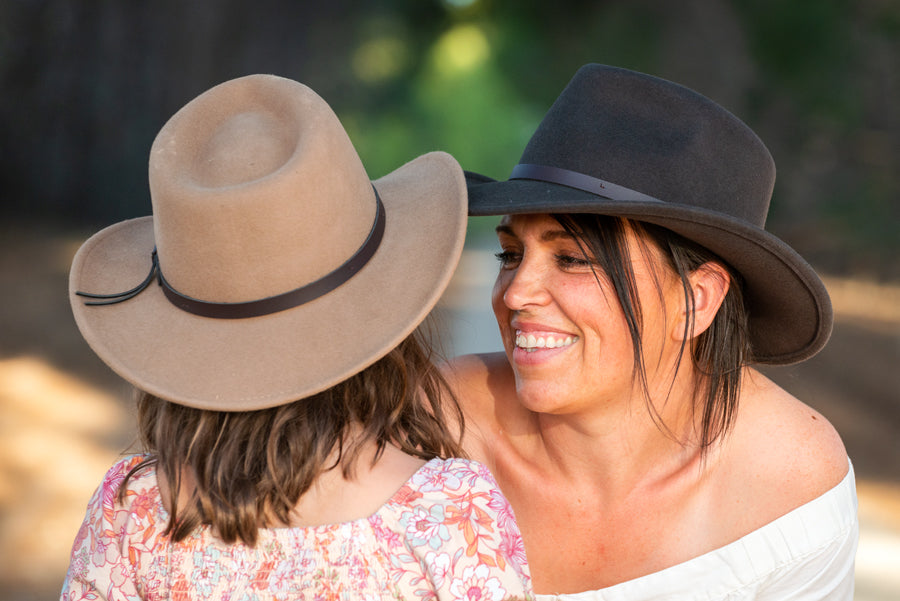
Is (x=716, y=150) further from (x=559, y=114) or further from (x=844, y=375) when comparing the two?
(x=844, y=375)

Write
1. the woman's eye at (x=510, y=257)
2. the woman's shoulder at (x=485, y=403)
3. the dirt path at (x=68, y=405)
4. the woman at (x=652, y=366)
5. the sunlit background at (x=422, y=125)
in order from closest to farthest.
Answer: the woman at (x=652, y=366) → the woman's eye at (x=510, y=257) → the woman's shoulder at (x=485, y=403) → the dirt path at (x=68, y=405) → the sunlit background at (x=422, y=125)

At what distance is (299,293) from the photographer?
113cm

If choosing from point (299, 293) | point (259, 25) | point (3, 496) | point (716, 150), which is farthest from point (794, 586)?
point (259, 25)

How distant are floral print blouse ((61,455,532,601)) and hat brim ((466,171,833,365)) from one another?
443mm

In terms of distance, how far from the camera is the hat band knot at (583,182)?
1.44 meters

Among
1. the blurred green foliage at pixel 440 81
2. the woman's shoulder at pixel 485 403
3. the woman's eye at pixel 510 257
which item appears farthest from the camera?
the blurred green foliage at pixel 440 81

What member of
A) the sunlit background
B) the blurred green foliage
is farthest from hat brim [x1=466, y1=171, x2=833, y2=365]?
the blurred green foliage

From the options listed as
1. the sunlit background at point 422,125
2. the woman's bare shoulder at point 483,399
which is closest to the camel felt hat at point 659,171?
the woman's bare shoulder at point 483,399

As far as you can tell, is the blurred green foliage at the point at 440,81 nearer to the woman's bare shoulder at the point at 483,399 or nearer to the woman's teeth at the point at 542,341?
the woman's bare shoulder at the point at 483,399

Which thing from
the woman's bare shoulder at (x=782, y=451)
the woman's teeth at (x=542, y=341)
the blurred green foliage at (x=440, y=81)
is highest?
the woman's teeth at (x=542, y=341)

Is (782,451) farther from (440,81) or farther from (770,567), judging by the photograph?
(440,81)

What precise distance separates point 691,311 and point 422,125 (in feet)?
25.0

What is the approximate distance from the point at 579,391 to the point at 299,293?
589mm

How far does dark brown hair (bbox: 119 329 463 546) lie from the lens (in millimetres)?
1116
